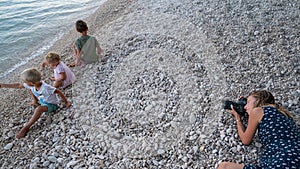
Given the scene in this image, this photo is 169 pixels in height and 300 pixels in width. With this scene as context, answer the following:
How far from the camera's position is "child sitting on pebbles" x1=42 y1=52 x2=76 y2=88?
5309mm

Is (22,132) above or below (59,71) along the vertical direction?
below

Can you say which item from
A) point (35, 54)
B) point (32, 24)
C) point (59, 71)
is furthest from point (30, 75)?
point (32, 24)

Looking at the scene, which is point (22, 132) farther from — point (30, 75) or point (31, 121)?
point (30, 75)

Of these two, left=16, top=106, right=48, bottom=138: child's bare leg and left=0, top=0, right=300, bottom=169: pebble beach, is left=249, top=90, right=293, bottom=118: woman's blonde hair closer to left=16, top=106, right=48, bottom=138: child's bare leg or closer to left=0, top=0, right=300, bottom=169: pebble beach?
left=0, top=0, right=300, bottom=169: pebble beach

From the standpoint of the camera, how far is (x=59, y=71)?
17.4ft

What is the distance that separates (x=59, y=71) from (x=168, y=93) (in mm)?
2332

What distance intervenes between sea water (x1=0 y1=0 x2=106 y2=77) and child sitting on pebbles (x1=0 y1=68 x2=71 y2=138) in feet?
16.6

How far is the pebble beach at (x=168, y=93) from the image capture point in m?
3.80

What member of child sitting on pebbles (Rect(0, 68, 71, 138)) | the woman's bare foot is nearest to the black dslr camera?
child sitting on pebbles (Rect(0, 68, 71, 138))

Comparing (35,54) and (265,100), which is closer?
(265,100)

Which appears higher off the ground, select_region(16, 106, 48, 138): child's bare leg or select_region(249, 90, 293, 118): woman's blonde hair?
select_region(249, 90, 293, 118): woman's blonde hair

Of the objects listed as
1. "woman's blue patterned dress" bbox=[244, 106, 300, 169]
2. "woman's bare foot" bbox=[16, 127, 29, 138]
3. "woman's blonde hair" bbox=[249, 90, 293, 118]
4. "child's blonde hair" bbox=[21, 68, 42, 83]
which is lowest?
"woman's bare foot" bbox=[16, 127, 29, 138]

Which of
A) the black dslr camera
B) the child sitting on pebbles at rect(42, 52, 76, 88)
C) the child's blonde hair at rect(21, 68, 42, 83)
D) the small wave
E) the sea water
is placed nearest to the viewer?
the black dslr camera

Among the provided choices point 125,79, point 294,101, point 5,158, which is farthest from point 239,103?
point 5,158
